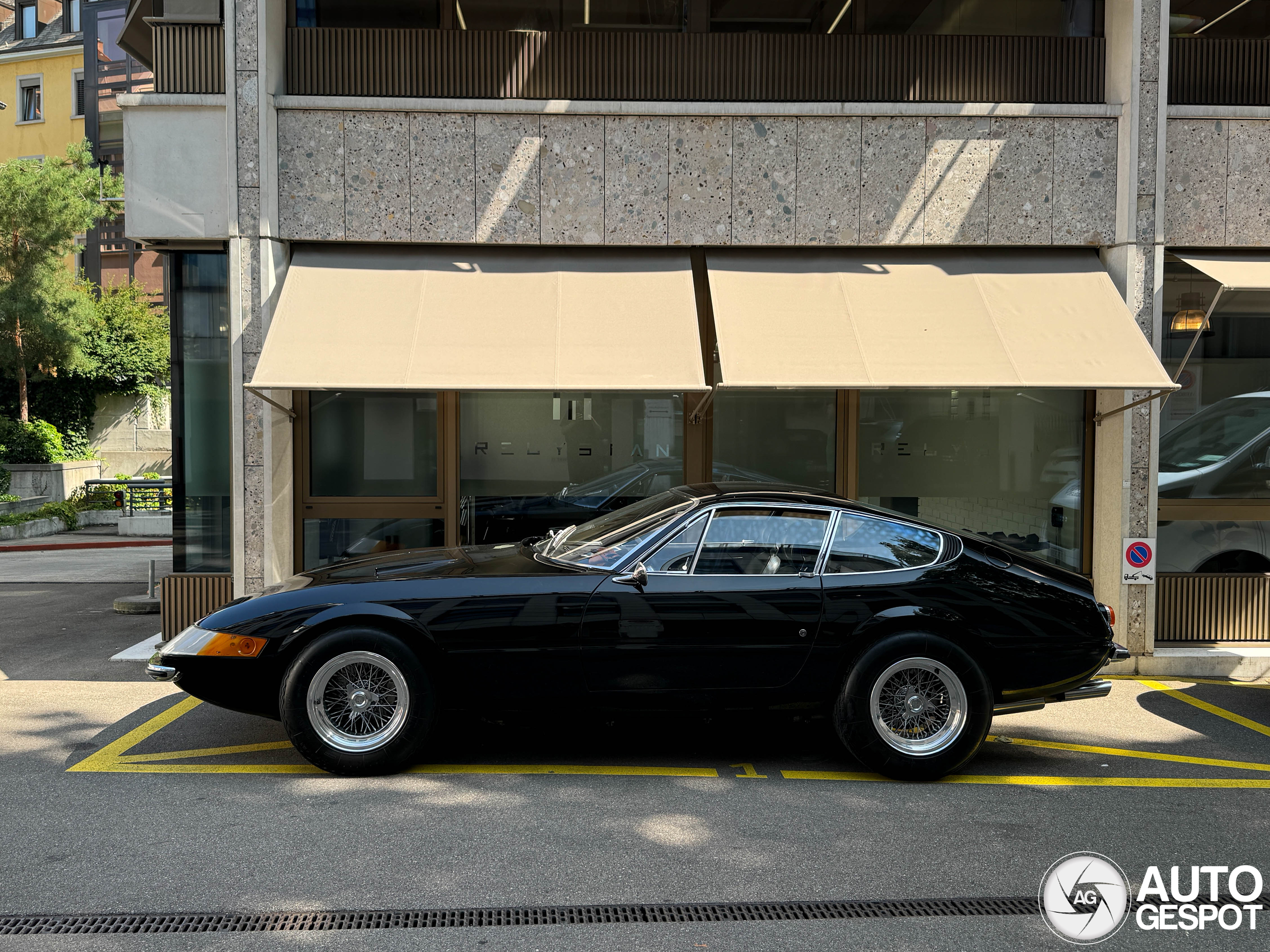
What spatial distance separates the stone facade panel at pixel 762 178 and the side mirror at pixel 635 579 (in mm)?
3928

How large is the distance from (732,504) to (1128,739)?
2887mm

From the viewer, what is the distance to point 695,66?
8.15 m

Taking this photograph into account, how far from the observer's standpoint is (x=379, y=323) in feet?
23.8

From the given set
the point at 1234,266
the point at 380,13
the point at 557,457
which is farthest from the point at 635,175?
the point at 1234,266

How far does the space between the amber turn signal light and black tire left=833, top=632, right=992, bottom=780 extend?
Result: 294 cm

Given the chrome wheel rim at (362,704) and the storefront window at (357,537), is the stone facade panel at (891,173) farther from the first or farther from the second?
the chrome wheel rim at (362,704)

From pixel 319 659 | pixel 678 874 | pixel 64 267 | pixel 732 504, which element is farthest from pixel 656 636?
pixel 64 267

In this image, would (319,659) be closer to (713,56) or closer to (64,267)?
(713,56)

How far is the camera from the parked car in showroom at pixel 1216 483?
8227mm

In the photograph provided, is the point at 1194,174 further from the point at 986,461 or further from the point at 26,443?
the point at 26,443

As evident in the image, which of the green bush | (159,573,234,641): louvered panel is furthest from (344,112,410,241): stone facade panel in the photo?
the green bush

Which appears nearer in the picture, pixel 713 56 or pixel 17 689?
pixel 17 689

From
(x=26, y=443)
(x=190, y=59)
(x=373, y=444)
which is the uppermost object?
(x=190, y=59)

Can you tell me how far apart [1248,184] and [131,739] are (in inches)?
356
